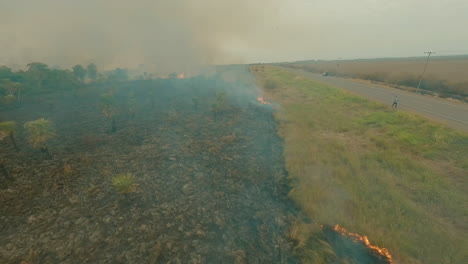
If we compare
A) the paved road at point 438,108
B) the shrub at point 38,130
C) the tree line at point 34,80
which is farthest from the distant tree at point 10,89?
the paved road at point 438,108

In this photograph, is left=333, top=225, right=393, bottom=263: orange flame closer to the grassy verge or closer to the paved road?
the grassy verge

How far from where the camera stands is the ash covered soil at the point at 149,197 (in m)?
18.0

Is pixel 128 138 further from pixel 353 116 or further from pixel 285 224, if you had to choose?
pixel 353 116

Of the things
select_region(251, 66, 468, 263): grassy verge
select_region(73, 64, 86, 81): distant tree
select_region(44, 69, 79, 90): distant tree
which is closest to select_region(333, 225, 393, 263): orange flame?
select_region(251, 66, 468, 263): grassy verge

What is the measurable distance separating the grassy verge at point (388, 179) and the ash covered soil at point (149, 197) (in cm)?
325

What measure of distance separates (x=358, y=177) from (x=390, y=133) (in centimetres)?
1427

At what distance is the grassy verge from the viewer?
1673 cm

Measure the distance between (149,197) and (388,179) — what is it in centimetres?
2420

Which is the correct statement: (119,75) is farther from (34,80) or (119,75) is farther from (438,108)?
(438,108)

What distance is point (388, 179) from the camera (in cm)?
2338

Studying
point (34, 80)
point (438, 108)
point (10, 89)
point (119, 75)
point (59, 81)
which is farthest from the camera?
point (119, 75)

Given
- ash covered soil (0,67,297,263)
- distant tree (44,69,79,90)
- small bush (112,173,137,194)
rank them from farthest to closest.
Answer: distant tree (44,69,79,90), small bush (112,173,137,194), ash covered soil (0,67,297,263)

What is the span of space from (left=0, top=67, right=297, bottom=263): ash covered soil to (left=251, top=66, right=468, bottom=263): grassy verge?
325cm

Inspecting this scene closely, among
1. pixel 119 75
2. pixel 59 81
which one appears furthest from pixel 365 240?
pixel 119 75
